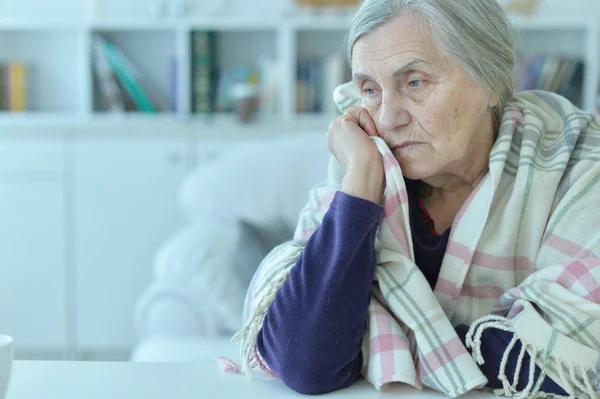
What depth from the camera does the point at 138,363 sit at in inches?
44.0

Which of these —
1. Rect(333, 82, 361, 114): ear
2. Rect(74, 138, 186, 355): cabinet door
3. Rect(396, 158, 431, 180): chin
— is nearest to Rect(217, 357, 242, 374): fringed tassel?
Rect(396, 158, 431, 180): chin

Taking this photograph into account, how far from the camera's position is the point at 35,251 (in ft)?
11.8

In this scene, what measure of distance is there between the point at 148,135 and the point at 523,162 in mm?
2554

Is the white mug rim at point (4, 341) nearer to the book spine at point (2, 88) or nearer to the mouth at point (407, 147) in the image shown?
the mouth at point (407, 147)

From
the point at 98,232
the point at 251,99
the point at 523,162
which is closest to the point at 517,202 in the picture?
the point at 523,162

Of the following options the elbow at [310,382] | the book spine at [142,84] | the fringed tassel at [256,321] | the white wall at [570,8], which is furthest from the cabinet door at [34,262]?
the elbow at [310,382]

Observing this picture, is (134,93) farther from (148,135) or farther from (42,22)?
(42,22)

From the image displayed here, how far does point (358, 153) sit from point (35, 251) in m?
2.69

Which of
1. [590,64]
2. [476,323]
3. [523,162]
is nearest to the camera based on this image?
[476,323]

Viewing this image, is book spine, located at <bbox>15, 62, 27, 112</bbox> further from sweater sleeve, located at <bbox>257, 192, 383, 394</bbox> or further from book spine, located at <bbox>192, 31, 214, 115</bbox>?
sweater sleeve, located at <bbox>257, 192, 383, 394</bbox>

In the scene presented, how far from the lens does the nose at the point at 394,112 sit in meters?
1.23

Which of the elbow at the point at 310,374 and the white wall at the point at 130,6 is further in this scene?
the white wall at the point at 130,6

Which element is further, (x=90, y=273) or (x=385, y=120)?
(x=90, y=273)

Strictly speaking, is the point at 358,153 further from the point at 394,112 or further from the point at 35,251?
the point at 35,251
